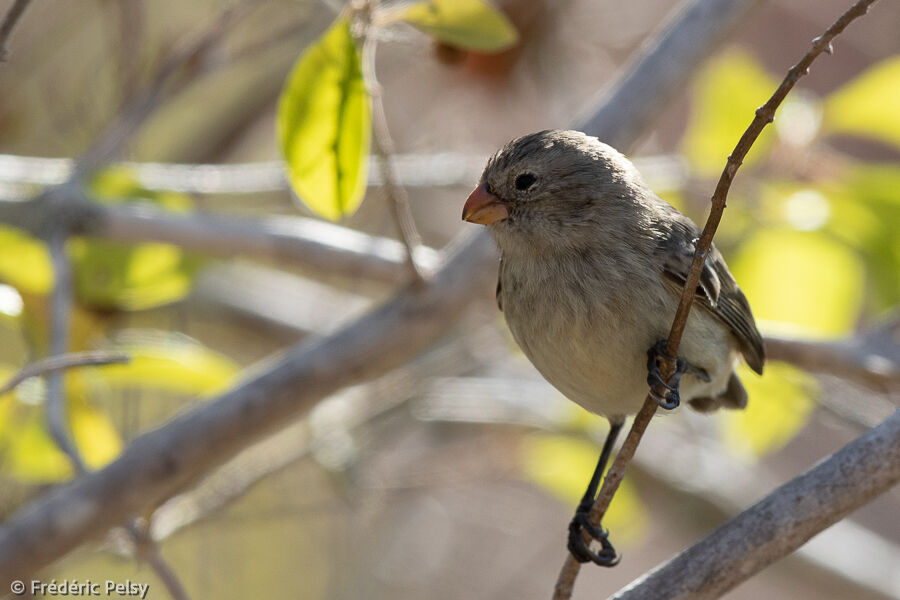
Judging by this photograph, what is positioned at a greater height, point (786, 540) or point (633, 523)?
point (786, 540)

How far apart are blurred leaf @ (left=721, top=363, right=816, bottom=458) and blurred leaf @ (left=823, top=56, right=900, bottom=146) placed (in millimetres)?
946

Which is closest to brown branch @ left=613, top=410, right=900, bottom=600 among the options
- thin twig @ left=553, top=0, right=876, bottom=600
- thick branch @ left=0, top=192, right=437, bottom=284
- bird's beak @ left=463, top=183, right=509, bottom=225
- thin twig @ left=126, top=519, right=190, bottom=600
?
thin twig @ left=553, top=0, right=876, bottom=600

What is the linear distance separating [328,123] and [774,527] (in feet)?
4.83

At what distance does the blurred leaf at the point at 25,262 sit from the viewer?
3133 millimetres

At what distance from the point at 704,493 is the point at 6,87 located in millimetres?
4004

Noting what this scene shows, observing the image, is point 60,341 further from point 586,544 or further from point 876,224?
point 876,224

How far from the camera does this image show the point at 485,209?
264 centimetres

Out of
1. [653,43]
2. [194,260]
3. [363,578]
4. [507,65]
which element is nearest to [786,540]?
[653,43]

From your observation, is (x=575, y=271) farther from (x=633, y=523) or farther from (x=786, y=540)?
(x=633, y=523)

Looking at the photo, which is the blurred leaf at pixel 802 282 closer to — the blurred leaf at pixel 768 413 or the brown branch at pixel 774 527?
the blurred leaf at pixel 768 413

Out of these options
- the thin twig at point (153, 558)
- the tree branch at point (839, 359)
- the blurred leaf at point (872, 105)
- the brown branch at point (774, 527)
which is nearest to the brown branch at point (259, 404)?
the thin twig at point (153, 558)

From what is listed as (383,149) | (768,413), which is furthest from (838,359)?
(383,149)

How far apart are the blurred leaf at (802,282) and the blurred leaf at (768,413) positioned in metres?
0.24

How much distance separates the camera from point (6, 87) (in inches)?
189
